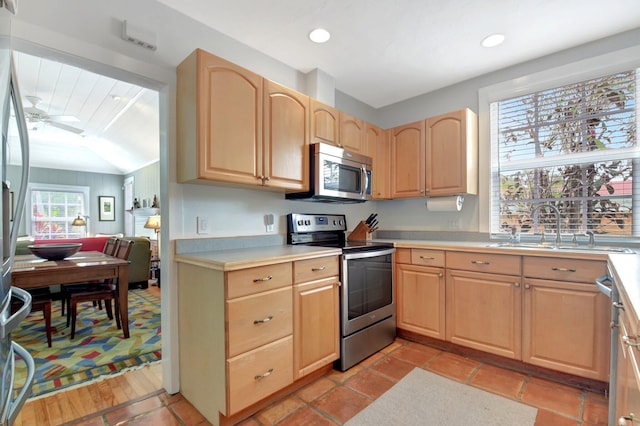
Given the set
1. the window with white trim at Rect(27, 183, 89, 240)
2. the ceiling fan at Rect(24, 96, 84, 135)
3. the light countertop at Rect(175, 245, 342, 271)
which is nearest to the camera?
the light countertop at Rect(175, 245, 342, 271)

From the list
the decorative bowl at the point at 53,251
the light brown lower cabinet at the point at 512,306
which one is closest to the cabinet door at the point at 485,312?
the light brown lower cabinet at the point at 512,306

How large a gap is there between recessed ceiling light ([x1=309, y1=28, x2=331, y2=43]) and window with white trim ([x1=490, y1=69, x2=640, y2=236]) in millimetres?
1737

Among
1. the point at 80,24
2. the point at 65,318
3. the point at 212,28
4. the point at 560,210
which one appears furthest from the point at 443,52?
the point at 65,318

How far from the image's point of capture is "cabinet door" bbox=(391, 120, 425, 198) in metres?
3.08

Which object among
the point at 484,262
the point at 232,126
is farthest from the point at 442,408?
the point at 232,126

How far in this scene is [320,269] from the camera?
2133 mm

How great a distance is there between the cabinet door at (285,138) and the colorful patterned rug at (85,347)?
177 centimetres

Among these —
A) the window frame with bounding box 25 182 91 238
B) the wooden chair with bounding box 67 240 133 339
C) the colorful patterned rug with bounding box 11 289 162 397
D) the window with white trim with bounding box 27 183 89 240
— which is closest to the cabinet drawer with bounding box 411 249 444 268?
the colorful patterned rug with bounding box 11 289 162 397

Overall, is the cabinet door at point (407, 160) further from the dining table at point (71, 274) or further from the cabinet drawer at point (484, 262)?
the dining table at point (71, 274)

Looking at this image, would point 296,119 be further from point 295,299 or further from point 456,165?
point 456,165

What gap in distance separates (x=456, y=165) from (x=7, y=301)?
300 cm

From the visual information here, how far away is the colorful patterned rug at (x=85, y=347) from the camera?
217 centimetres

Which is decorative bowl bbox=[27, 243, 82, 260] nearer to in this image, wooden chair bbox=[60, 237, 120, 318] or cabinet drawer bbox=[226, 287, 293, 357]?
wooden chair bbox=[60, 237, 120, 318]

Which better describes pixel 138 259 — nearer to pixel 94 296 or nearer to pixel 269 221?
pixel 94 296
